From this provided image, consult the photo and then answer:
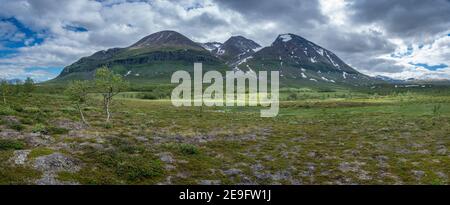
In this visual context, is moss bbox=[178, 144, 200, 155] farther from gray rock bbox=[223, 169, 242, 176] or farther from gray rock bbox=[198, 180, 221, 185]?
gray rock bbox=[198, 180, 221, 185]

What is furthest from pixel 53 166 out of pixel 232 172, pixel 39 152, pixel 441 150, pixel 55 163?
pixel 441 150

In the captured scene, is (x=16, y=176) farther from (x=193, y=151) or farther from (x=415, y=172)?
(x=415, y=172)

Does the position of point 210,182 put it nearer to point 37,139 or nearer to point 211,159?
point 211,159

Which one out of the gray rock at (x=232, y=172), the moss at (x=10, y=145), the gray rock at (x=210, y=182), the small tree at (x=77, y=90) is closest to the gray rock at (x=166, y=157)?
the gray rock at (x=232, y=172)

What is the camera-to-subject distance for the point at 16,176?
1911 cm

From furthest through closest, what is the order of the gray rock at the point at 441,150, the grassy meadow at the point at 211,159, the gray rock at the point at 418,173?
the gray rock at the point at 441,150 → the gray rock at the point at 418,173 → the grassy meadow at the point at 211,159

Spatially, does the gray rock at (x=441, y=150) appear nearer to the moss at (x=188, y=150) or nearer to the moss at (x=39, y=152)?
the moss at (x=188, y=150)

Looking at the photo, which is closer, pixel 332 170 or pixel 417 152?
pixel 332 170

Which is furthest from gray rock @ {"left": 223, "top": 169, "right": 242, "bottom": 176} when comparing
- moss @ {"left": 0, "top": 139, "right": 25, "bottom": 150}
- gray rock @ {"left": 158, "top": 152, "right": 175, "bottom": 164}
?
moss @ {"left": 0, "top": 139, "right": 25, "bottom": 150}

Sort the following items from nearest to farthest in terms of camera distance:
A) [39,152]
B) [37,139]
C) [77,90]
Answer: [39,152], [37,139], [77,90]
